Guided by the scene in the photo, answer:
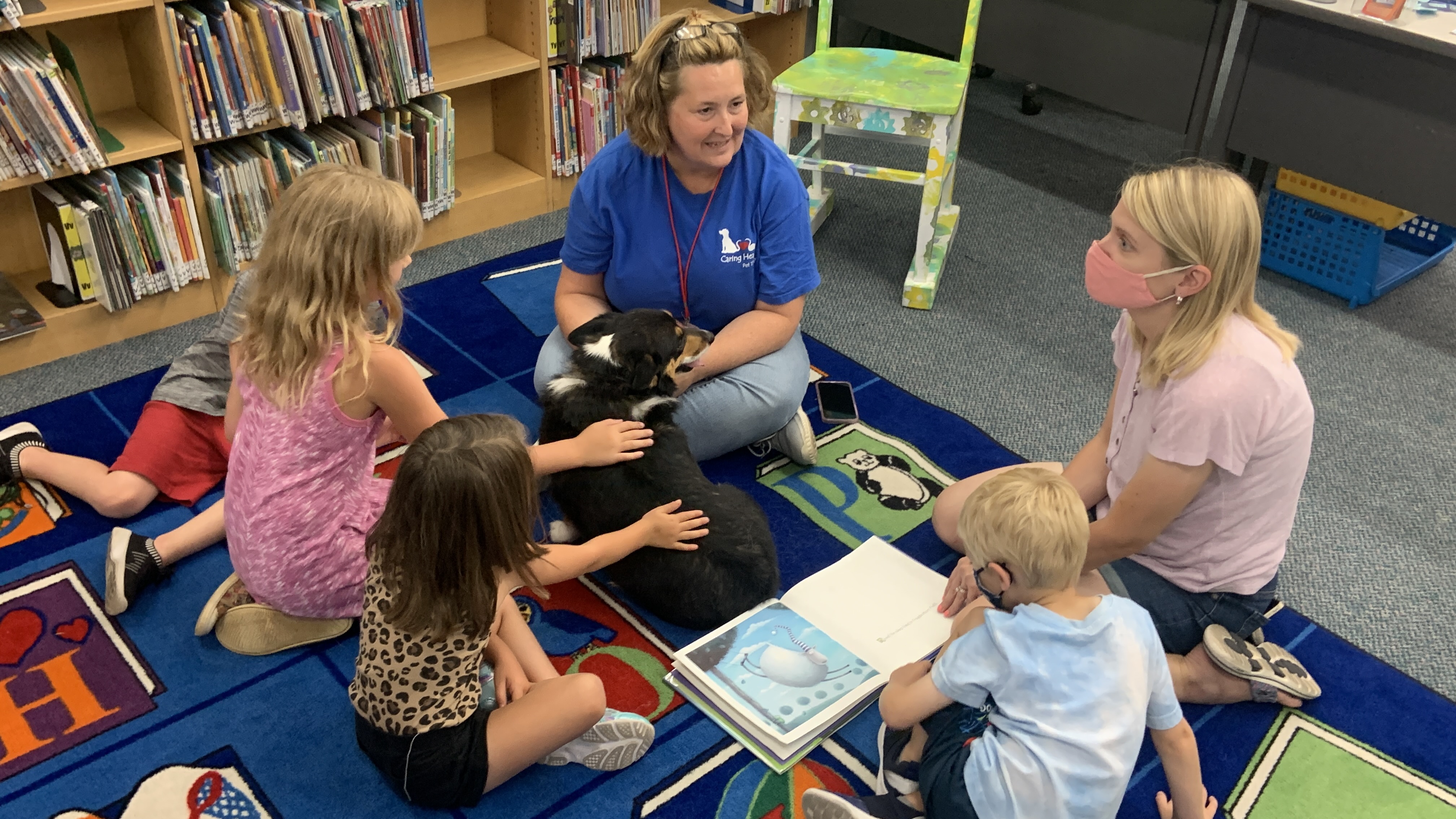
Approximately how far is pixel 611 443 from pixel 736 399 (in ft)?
1.72

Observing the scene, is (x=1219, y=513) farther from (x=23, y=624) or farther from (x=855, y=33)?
(x=855, y=33)

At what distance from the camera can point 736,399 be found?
2516mm

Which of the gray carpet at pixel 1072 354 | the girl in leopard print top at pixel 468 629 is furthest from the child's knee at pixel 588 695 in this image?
the gray carpet at pixel 1072 354

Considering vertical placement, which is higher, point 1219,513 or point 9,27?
point 9,27

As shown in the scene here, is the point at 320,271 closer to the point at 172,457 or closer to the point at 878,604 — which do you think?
the point at 172,457

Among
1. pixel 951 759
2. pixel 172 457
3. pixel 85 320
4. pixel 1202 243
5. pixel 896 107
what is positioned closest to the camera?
pixel 951 759

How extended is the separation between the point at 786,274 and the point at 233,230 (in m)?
1.66

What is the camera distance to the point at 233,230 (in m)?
3.16

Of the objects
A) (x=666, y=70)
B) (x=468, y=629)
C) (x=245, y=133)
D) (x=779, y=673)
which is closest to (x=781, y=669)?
(x=779, y=673)

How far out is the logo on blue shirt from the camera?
2.51m

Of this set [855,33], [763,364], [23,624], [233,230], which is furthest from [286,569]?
[855,33]

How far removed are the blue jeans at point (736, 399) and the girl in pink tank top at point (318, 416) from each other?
0.44 meters

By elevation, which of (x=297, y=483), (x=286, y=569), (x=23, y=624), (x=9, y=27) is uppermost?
(x=9, y=27)

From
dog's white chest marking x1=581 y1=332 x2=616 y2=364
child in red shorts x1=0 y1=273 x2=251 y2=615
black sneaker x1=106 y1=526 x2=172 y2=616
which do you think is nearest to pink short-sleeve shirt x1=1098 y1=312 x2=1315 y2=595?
dog's white chest marking x1=581 y1=332 x2=616 y2=364
